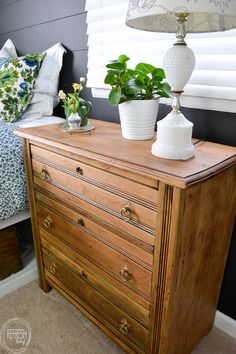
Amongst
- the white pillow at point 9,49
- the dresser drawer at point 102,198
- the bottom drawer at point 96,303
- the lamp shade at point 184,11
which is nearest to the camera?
the lamp shade at point 184,11

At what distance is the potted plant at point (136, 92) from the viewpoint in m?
0.91

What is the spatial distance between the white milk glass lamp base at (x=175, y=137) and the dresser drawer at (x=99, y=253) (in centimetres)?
40

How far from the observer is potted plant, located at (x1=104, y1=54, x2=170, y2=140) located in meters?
0.91

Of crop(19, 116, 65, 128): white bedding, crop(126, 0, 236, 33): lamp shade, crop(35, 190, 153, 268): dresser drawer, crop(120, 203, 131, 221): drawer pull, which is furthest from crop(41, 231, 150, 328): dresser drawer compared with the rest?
crop(126, 0, 236, 33): lamp shade

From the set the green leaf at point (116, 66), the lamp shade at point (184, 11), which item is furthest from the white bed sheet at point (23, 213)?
the lamp shade at point (184, 11)

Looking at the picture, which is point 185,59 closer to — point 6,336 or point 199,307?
point 199,307

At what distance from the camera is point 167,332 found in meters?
0.90

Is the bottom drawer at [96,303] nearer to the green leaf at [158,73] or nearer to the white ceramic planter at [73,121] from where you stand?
the white ceramic planter at [73,121]

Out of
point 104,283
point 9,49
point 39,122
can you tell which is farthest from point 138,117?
point 9,49

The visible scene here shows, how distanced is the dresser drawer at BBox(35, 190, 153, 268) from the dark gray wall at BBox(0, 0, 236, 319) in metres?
0.52

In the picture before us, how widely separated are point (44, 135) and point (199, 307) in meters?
0.97

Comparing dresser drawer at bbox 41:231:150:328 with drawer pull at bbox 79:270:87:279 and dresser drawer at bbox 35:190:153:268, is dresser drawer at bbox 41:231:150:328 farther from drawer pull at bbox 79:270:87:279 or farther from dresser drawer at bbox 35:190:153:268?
dresser drawer at bbox 35:190:153:268

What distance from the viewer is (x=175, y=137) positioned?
0.78 metres

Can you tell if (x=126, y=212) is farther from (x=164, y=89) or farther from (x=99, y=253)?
(x=164, y=89)
